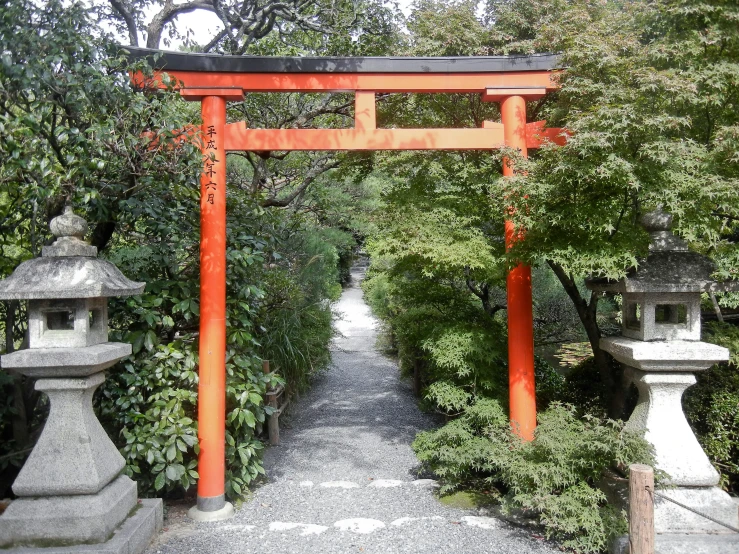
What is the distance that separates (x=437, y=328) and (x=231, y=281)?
1878mm

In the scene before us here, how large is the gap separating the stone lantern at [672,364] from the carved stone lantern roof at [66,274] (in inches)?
137

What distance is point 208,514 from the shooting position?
3.91m

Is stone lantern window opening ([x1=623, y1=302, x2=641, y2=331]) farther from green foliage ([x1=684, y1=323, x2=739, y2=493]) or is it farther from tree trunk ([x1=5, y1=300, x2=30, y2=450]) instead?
tree trunk ([x1=5, y1=300, x2=30, y2=450])

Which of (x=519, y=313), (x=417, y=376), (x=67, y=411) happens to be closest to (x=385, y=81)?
(x=519, y=313)

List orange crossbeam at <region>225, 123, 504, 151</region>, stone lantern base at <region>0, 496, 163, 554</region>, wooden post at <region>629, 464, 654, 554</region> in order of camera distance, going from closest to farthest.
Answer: wooden post at <region>629, 464, 654, 554</region> < stone lantern base at <region>0, 496, 163, 554</region> < orange crossbeam at <region>225, 123, 504, 151</region>

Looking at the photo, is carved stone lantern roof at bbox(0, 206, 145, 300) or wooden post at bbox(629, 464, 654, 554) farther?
carved stone lantern roof at bbox(0, 206, 145, 300)

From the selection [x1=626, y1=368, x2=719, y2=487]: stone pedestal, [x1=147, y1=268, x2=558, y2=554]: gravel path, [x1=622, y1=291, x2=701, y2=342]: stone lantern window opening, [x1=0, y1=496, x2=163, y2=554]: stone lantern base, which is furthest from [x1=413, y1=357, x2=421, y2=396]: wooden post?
[x1=0, y1=496, x2=163, y2=554]: stone lantern base

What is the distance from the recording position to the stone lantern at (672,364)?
3.37 metres

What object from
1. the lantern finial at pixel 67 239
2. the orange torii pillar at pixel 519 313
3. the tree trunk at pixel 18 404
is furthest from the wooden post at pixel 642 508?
the tree trunk at pixel 18 404

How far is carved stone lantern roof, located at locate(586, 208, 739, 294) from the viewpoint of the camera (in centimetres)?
346

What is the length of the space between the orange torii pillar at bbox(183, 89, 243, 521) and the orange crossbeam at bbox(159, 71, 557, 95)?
0.71ft

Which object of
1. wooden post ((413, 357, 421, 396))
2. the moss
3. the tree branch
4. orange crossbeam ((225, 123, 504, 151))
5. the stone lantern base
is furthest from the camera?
wooden post ((413, 357, 421, 396))

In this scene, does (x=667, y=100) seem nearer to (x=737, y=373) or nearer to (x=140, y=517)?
(x=737, y=373)

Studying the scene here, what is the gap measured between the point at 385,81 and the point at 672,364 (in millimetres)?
2966
